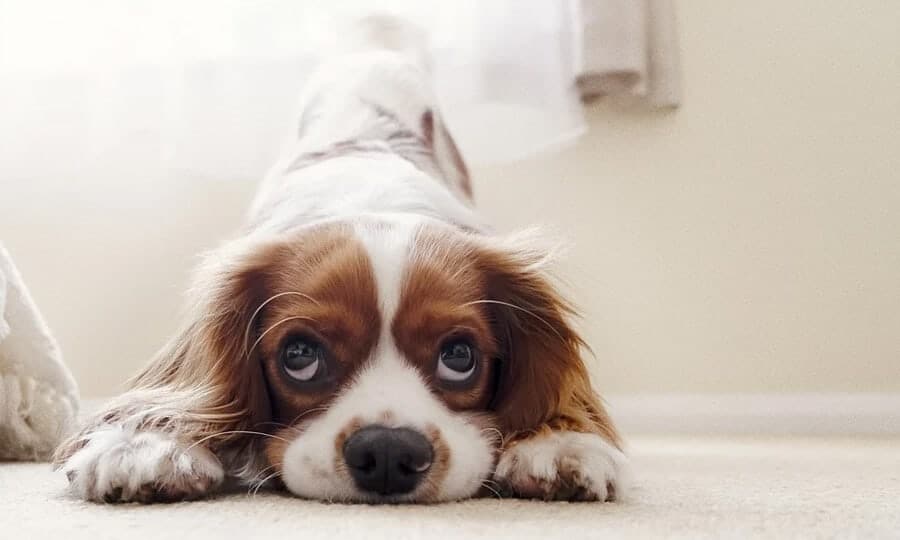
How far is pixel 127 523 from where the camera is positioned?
1014mm

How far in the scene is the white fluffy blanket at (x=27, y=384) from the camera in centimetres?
168

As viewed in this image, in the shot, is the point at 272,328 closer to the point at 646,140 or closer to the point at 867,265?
the point at 646,140

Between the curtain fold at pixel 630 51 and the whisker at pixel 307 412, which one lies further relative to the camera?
the curtain fold at pixel 630 51

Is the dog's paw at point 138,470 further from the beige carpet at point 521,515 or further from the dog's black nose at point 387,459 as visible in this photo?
the dog's black nose at point 387,459

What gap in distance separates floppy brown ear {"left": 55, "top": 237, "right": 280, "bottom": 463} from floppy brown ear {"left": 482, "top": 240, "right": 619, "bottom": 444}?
352 millimetres

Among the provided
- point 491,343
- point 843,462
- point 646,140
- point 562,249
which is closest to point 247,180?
point 646,140

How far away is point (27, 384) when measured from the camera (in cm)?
171

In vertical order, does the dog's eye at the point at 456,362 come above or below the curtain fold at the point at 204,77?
below

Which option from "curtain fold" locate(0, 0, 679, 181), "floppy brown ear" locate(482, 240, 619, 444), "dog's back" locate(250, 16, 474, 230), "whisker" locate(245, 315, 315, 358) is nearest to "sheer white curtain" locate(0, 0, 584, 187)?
"curtain fold" locate(0, 0, 679, 181)

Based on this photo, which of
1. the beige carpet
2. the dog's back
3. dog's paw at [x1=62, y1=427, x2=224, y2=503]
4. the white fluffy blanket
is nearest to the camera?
the beige carpet

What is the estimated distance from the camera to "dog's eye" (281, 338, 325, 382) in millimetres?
1341

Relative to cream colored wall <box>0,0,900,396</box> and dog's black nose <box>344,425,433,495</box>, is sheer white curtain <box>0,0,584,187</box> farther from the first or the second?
dog's black nose <box>344,425,433,495</box>

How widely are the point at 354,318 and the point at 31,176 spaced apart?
76.1 inches

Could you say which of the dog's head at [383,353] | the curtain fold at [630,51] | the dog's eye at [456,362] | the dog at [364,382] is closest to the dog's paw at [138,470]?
the dog at [364,382]
